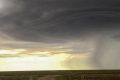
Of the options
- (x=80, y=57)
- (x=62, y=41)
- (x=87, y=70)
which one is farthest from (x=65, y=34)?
(x=87, y=70)

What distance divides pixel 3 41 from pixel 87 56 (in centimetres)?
190

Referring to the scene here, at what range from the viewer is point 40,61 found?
205 inches

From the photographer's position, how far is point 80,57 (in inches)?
207

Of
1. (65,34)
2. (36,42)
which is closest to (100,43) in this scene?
(65,34)

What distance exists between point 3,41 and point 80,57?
1754 mm

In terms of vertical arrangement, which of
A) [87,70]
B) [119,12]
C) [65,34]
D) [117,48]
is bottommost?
[87,70]

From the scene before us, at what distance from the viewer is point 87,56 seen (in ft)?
17.3

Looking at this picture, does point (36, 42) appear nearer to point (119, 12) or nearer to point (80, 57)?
point (80, 57)

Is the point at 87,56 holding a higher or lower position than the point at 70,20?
lower

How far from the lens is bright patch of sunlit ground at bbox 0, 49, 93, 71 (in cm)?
520

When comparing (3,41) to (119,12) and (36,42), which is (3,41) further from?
(119,12)

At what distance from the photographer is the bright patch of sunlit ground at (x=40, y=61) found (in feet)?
17.1

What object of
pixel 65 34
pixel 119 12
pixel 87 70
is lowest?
pixel 87 70

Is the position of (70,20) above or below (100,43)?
above
